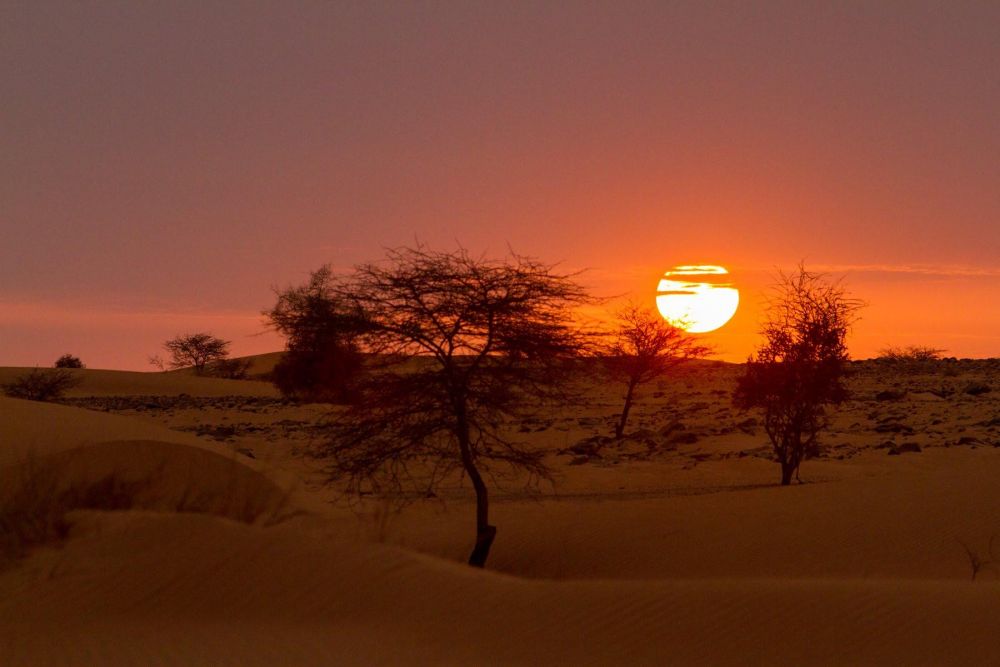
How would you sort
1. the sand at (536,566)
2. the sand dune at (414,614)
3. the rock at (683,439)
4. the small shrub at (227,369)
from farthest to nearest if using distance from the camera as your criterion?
1. the small shrub at (227,369)
2. the rock at (683,439)
3. the sand at (536,566)
4. the sand dune at (414,614)

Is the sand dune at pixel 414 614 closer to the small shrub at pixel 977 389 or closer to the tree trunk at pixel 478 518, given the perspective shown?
the tree trunk at pixel 478 518

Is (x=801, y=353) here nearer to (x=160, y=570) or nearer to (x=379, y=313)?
(x=379, y=313)

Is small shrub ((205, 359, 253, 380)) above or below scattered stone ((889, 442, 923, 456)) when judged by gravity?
above

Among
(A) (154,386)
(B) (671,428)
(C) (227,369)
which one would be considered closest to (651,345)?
(B) (671,428)

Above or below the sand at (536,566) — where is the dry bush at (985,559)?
below

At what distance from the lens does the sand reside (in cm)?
793

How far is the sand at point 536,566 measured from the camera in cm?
793

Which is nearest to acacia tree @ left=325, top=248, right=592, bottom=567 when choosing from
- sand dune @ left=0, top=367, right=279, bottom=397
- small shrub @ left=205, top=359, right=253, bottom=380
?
sand dune @ left=0, top=367, right=279, bottom=397

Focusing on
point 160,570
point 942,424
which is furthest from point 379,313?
point 942,424

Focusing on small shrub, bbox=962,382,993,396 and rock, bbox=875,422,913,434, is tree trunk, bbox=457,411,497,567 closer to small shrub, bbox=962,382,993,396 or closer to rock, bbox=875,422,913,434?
rock, bbox=875,422,913,434

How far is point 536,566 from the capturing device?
53.5 feet

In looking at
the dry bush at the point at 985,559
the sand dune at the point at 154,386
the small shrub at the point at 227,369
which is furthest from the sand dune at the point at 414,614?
the small shrub at the point at 227,369

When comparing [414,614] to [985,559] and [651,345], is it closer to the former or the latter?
[985,559]

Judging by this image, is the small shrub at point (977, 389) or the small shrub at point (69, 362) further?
the small shrub at point (69, 362)
